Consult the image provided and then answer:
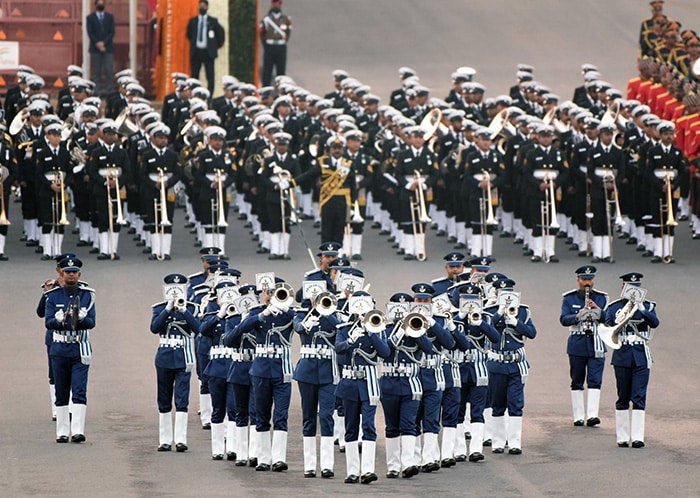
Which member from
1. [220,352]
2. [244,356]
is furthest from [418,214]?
[244,356]

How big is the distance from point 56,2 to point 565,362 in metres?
19.6

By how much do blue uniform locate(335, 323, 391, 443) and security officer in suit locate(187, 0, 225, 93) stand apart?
71.6 ft

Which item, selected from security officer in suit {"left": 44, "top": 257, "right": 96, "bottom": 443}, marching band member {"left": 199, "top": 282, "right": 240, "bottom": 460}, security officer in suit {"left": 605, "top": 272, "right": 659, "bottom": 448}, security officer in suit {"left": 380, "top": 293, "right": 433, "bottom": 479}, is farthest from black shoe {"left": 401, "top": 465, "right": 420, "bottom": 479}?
security officer in suit {"left": 44, "top": 257, "right": 96, "bottom": 443}

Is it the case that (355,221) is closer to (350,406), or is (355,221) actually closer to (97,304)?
(97,304)

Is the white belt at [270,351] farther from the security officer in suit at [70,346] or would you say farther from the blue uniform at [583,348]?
the blue uniform at [583,348]

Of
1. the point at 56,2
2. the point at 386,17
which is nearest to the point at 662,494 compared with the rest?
the point at 56,2

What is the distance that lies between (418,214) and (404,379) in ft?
39.8

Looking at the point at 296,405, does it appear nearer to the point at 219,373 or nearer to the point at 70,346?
the point at 219,373

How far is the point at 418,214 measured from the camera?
3062cm

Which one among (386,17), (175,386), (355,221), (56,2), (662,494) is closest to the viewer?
(662,494)

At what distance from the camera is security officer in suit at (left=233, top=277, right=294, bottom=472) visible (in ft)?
61.9

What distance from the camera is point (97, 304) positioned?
26.6 m

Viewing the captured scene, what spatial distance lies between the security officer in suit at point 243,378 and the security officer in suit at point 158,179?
1085 centimetres

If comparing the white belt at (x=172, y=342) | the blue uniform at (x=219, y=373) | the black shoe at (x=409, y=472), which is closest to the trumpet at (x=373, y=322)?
the black shoe at (x=409, y=472)
